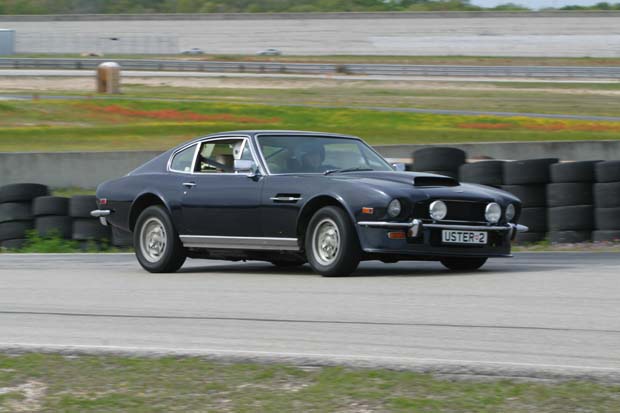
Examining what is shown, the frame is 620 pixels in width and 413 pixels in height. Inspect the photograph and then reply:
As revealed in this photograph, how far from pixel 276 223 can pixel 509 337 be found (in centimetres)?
362

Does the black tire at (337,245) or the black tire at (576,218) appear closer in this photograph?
the black tire at (337,245)

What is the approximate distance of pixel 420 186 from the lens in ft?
29.0

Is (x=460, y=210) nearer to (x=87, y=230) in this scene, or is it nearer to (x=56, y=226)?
(x=87, y=230)

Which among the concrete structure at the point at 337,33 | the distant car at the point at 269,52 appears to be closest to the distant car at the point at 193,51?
the concrete structure at the point at 337,33

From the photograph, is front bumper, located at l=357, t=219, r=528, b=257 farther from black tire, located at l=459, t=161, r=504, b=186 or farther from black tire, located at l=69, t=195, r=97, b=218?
black tire, located at l=69, t=195, r=97, b=218

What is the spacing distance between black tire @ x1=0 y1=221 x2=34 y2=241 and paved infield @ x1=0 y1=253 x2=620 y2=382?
3.79 metres

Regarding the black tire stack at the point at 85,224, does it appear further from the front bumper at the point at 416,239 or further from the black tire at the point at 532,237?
the front bumper at the point at 416,239

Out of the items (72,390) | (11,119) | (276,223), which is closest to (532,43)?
Answer: (11,119)

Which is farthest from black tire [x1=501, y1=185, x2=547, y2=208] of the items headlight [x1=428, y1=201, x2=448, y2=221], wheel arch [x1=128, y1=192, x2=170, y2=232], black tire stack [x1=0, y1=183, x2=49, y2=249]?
black tire stack [x1=0, y1=183, x2=49, y2=249]

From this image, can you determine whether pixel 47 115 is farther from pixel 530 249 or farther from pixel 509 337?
pixel 509 337

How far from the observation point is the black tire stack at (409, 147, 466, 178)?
12.9 meters

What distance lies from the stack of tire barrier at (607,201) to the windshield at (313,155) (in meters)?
3.06

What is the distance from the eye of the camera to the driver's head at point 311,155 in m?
9.34

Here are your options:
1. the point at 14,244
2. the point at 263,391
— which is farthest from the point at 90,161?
the point at 263,391
